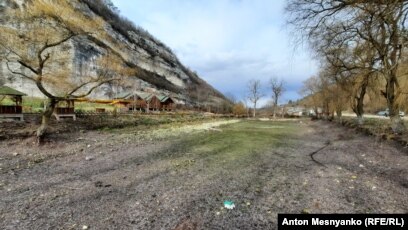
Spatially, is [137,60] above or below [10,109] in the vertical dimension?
above

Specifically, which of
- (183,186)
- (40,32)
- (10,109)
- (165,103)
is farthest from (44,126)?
(165,103)

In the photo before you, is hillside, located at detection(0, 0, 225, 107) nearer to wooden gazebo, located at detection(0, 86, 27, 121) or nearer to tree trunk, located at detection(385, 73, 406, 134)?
wooden gazebo, located at detection(0, 86, 27, 121)

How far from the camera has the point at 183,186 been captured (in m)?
7.21

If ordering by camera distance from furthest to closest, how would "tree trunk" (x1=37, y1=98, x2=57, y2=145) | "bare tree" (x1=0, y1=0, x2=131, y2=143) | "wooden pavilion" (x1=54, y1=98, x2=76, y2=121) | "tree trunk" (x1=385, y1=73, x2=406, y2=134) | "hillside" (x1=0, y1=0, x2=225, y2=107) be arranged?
"hillside" (x1=0, y1=0, x2=225, y2=107) → "wooden pavilion" (x1=54, y1=98, x2=76, y2=121) → "tree trunk" (x1=385, y1=73, x2=406, y2=134) → "bare tree" (x1=0, y1=0, x2=131, y2=143) → "tree trunk" (x1=37, y1=98, x2=57, y2=145)

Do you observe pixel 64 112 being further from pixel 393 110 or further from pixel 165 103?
pixel 165 103

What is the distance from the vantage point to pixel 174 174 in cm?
840

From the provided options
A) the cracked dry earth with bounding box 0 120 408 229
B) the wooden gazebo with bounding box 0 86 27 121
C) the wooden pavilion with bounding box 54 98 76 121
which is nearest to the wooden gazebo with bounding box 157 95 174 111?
the wooden pavilion with bounding box 54 98 76 121

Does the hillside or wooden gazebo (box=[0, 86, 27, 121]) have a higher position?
the hillside

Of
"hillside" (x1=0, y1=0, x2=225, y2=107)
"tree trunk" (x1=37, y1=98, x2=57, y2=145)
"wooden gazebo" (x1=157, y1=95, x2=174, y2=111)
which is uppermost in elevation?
"hillside" (x1=0, y1=0, x2=225, y2=107)

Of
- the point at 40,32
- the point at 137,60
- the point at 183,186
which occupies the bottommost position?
the point at 183,186

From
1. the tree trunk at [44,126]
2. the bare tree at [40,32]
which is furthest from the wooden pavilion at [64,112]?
the tree trunk at [44,126]

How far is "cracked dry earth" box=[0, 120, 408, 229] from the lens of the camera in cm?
534

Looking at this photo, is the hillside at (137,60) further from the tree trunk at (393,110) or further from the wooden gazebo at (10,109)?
the tree trunk at (393,110)

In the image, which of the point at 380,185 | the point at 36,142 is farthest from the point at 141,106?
the point at 380,185
